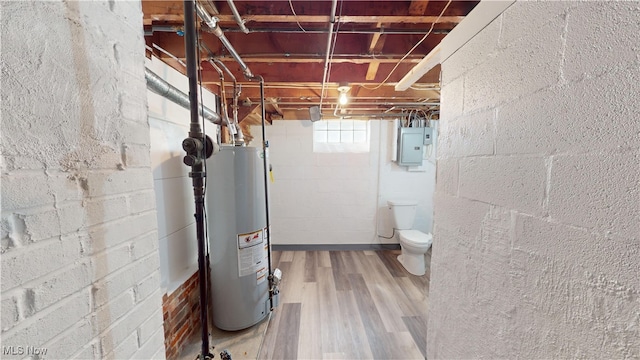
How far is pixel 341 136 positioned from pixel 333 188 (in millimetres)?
755

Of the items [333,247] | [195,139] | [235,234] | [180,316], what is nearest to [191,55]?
[195,139]

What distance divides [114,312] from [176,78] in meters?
1.53

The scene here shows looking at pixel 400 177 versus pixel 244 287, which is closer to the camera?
pixel 244 287

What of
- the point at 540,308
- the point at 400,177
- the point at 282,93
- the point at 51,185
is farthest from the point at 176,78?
the point at 400,177

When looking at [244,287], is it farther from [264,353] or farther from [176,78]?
[176,78]

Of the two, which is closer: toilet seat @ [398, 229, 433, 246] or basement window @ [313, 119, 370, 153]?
toilet seat @ [398, 229, 433, 246]

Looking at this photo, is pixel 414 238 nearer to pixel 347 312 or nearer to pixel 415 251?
pixel 415 251

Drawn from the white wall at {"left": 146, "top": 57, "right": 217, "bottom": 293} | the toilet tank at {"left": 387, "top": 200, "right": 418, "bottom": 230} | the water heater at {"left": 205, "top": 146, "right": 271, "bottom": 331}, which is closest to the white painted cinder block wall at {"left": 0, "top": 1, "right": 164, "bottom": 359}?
the white wall at {"left": 146, "top": 57, "right": 217, "bottom": 293}

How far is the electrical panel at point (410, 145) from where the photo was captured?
302 cm

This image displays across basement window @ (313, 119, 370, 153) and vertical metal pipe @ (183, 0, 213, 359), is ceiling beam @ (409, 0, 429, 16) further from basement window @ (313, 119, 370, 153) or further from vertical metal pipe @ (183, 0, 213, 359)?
basement window @ (313, 119, 370, 153)

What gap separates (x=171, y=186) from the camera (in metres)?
1.47

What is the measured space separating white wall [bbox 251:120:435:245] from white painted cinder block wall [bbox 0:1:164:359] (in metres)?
2.51

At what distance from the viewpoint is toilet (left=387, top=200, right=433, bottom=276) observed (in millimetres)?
2609

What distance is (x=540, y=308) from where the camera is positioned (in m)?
0.55
